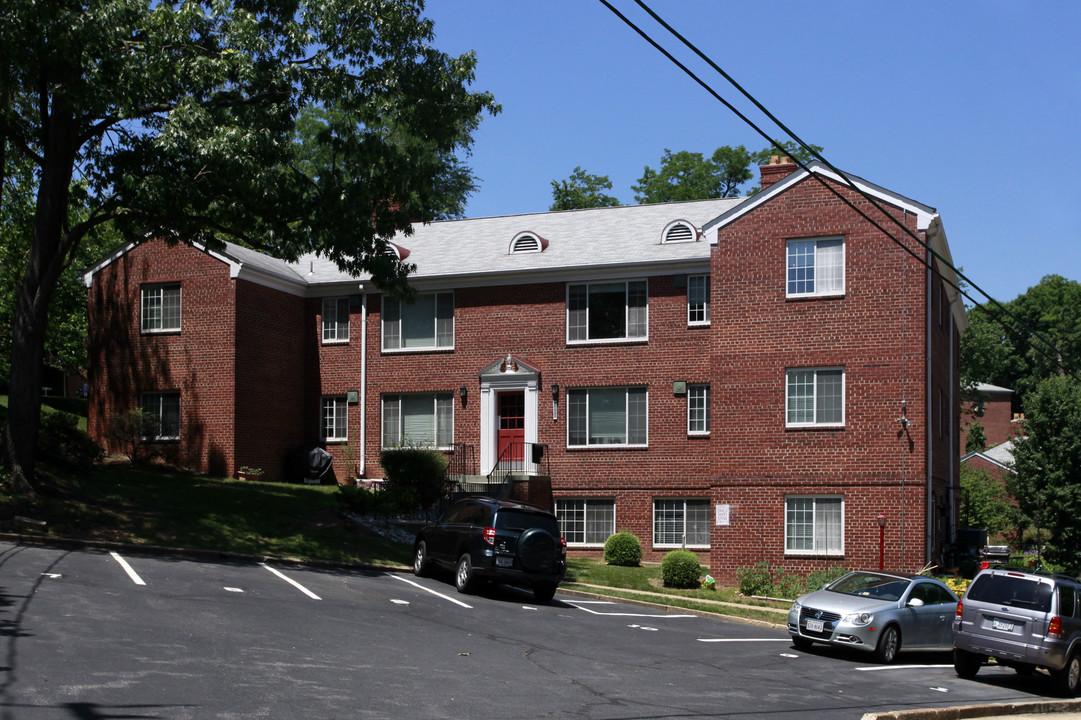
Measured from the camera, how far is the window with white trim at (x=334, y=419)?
34062mm

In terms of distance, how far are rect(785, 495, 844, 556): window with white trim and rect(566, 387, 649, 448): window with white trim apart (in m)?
5.44

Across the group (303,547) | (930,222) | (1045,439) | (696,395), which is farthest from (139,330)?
(1045,439)

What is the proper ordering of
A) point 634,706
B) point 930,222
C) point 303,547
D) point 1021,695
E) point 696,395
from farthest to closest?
point 696,395
point 930,222
point 303,547
point 1021,695
point 634,706

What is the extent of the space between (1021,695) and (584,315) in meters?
18.4

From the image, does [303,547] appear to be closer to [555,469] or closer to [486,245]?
[555,469]

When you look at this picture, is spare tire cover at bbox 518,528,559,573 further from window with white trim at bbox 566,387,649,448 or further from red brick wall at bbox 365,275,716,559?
window with white trim at bbox 566,387,649,448

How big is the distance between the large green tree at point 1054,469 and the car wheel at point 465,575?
101 feet

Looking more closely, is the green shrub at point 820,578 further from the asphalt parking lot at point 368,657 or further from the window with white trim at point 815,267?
the window with white trim at point 815,267

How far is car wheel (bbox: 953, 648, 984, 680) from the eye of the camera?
632 inches

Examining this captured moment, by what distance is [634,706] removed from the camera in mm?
11172

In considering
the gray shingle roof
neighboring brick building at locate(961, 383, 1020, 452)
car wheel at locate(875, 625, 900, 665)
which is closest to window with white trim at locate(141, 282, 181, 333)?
the gray shingle roof

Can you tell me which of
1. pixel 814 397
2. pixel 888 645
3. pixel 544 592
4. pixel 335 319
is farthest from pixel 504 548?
pixel 335 319

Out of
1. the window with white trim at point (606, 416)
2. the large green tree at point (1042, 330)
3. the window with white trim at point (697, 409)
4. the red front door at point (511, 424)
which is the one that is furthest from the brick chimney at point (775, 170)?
the large green tree at point (1042, 330)

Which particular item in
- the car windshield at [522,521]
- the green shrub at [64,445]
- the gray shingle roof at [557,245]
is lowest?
the car windshield at [522,521]
